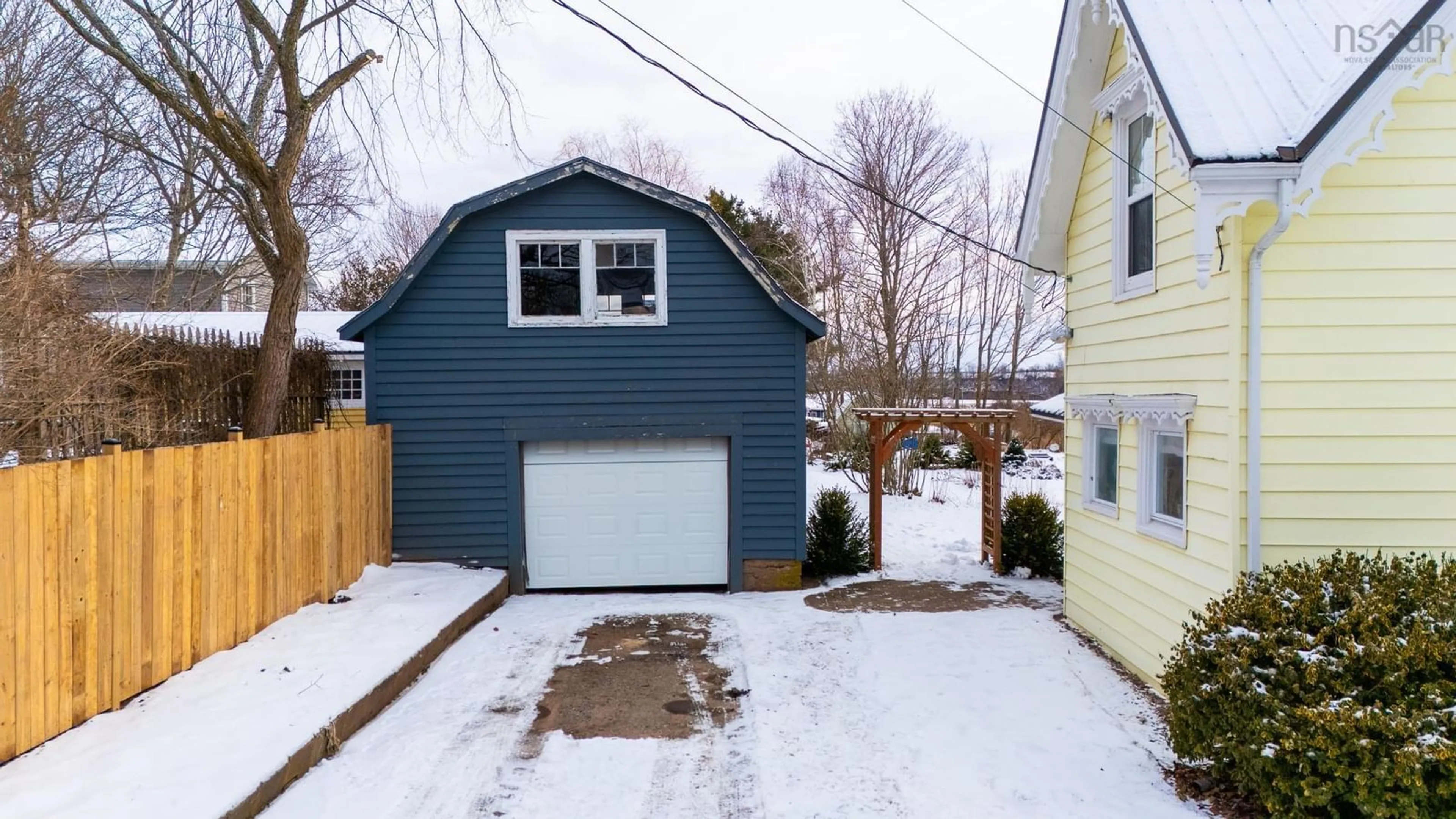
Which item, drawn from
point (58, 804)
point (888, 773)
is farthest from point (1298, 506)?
point (58, 804)

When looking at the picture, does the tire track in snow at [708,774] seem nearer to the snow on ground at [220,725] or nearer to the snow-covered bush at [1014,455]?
the snow on ground at [220,725]

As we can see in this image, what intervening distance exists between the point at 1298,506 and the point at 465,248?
846cm

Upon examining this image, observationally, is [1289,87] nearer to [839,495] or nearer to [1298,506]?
[1298,506]

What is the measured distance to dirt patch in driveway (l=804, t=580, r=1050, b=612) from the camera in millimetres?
9078

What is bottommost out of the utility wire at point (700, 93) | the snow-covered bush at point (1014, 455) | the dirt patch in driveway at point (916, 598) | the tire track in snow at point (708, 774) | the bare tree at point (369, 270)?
the dirt patch in driveway at point (916, 598)

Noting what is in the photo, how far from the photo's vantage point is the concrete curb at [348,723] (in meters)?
4.16

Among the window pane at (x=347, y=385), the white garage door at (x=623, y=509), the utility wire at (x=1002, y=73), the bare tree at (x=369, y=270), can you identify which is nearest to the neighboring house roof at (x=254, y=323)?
the window pane at (x=347, y=385)

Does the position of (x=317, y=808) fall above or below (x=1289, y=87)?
below

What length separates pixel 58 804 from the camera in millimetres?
3764

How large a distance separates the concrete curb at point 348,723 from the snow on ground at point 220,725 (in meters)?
0.04

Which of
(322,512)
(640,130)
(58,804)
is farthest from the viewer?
(640,130)

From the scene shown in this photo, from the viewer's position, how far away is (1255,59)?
5.52 metres

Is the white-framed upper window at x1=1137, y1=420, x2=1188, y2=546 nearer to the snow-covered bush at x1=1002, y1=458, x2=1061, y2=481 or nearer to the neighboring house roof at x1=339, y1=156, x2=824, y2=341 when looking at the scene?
the neighboring house roof at x1=339, y1=156, x2=824, y2=341

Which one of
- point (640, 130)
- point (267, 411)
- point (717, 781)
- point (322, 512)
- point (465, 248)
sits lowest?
point (717, 781)
